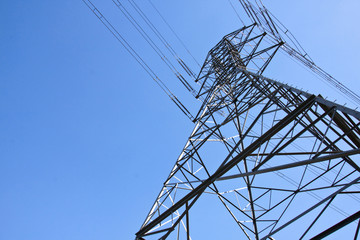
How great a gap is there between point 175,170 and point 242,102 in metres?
3.13

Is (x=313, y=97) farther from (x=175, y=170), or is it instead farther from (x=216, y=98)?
(x=216, y=98)

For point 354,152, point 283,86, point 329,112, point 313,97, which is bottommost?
point 354,152

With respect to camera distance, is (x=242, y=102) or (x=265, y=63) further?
(x=265, y=63)

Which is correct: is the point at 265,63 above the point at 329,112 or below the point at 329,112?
above

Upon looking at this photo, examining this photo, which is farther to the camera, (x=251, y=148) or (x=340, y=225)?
(x=251, y=148)

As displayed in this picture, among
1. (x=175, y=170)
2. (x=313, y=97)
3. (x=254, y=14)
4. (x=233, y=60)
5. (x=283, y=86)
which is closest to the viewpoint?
(x=313, y=97)

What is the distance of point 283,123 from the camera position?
485 cm

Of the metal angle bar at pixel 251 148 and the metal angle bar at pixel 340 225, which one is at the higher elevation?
the metal angle bar at pixel 251 148

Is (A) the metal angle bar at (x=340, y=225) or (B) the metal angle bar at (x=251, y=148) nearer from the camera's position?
(A) the metal angle bar at (x=340, y=225)

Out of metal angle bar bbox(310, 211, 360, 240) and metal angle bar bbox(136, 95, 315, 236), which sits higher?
metal angle bar bbox(136, 95, 315, 236)

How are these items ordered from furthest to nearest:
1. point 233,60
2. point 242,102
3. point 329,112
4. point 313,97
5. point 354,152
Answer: point 233,60 → point 242,102 → point 313,97 → point 329,112 → point 354,152

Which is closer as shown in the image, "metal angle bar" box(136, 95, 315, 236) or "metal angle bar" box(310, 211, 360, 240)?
"metal angle bar" box(310, 211, 360, 240)

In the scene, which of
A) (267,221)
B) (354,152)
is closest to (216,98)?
(267,221)

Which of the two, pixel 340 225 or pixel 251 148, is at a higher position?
pixel 251 148
